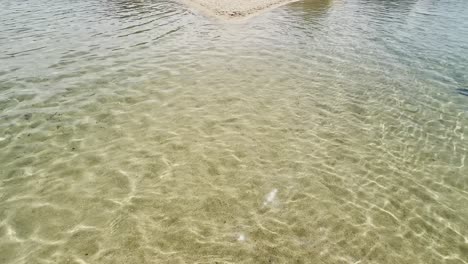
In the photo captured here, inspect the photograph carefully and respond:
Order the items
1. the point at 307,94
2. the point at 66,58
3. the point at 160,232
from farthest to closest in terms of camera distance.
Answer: the point at 66,58, the point at 307,94, the point at 160,232

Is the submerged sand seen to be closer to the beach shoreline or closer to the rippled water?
the beach shoreline

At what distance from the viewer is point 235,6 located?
2666 centimetres

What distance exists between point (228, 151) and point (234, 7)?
20647mm

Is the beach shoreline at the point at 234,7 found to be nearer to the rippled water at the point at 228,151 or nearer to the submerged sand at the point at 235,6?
the submerged sand at the point at 235,6

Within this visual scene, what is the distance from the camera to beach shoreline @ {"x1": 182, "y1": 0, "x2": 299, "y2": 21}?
952 inches

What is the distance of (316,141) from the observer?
965 cm

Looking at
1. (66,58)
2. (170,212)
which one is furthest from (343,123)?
(66,58)

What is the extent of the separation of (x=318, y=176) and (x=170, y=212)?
405 cm

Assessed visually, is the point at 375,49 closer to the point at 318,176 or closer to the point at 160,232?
the point at 318,176

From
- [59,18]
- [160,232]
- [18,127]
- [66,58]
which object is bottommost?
[160,232]

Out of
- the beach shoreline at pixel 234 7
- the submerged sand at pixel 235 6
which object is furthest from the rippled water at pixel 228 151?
the submerged sand at pixel 235 6

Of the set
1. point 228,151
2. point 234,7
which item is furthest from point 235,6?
point 228,151

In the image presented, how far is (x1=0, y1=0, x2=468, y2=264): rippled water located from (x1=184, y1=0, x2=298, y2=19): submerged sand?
7.69 m

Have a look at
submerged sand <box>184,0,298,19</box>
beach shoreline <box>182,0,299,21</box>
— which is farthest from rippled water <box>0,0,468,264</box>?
submerged sand <box>184,0,298,19</box>
